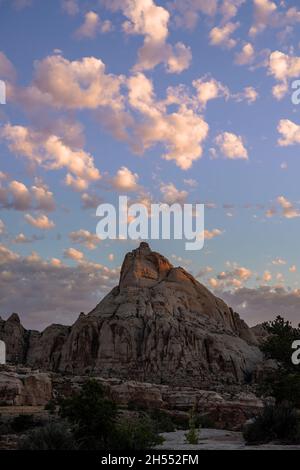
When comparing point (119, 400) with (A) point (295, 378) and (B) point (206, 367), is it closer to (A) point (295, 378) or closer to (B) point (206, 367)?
(A) point (295, 378)

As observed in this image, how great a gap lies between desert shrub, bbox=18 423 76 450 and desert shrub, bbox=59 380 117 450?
6.10ft

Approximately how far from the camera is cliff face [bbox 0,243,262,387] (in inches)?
3477

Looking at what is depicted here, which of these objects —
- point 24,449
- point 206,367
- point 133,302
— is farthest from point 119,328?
point 24,449

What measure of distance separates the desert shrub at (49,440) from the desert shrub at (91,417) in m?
1.86

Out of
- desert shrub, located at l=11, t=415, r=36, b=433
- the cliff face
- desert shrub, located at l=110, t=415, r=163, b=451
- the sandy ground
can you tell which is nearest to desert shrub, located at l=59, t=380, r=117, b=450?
desert shrub, located at l=110, t=415, r=163, b=451

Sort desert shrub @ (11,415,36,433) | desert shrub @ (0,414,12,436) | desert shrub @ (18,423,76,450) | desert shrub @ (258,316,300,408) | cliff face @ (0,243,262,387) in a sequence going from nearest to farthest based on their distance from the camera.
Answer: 1. desert shrub @ (18,423,76,450)
2. desert shrub @ (0,414,12,436)
3. desert shrub @ (11,415,36,433)
4. desert shrub @ (258,316,300,408)
5. cliff face @ (0,243,262,387)

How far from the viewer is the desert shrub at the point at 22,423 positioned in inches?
1207

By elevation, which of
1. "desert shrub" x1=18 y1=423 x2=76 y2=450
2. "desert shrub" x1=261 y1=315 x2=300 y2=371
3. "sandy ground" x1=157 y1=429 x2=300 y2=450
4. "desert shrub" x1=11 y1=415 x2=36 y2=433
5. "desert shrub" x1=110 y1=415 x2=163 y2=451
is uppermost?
"desert shrub" x1=261 y1=315 x2=300 y2=371

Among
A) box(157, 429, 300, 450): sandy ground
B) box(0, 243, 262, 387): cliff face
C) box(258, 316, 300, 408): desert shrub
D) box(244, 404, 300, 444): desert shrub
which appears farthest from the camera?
box(0, 243, 262, 387): cliff face

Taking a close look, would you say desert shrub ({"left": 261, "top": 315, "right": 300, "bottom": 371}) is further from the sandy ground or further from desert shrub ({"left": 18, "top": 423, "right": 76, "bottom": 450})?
desert shrub ({"left": 18, "top": 423, "right": 76, "bottom": 450})

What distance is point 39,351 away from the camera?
104 metres

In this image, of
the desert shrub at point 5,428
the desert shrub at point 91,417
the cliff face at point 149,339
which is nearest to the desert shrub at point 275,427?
the desert shrub at point 91,417

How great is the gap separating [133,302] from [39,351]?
2308 centimetres

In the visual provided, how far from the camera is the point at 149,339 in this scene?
91188mm
